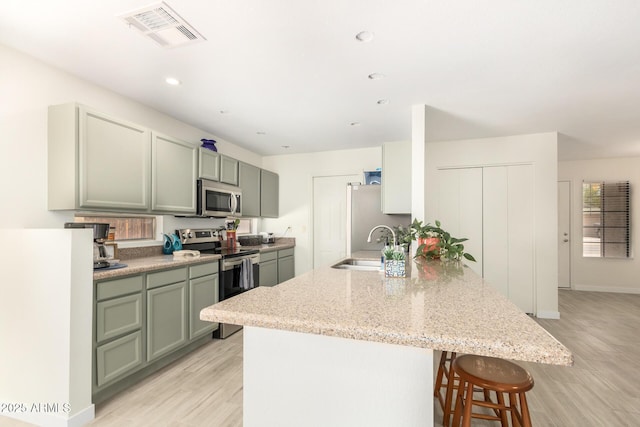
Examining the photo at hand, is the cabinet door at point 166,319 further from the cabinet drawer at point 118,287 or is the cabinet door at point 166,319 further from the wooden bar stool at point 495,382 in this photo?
the wooden bar stool at point 495,382

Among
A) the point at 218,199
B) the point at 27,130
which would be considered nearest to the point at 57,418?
the point at 27,130

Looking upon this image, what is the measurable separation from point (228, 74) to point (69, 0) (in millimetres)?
985

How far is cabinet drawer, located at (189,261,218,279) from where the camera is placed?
9.35 feet

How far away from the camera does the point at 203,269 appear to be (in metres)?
2.99

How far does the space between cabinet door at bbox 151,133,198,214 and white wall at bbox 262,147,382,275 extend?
2103 millimetres

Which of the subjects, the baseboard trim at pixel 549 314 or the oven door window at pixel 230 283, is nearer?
the oven door window at pixel 230 283

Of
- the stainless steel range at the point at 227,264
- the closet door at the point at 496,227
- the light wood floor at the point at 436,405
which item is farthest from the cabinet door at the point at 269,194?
the closet door at the point at 496,227

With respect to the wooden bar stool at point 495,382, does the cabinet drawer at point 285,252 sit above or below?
above

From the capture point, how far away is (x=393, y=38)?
6.31 ft

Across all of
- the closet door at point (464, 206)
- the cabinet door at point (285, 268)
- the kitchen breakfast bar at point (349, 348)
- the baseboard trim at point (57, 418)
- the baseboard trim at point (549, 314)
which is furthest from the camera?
the cabinet door at point (285, 268)

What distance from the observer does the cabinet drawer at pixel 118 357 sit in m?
2.03

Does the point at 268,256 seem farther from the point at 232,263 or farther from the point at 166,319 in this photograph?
the point at 166,319

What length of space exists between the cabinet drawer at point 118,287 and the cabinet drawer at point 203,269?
560 mm

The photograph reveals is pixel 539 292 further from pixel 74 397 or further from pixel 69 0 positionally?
pixel 69 0
